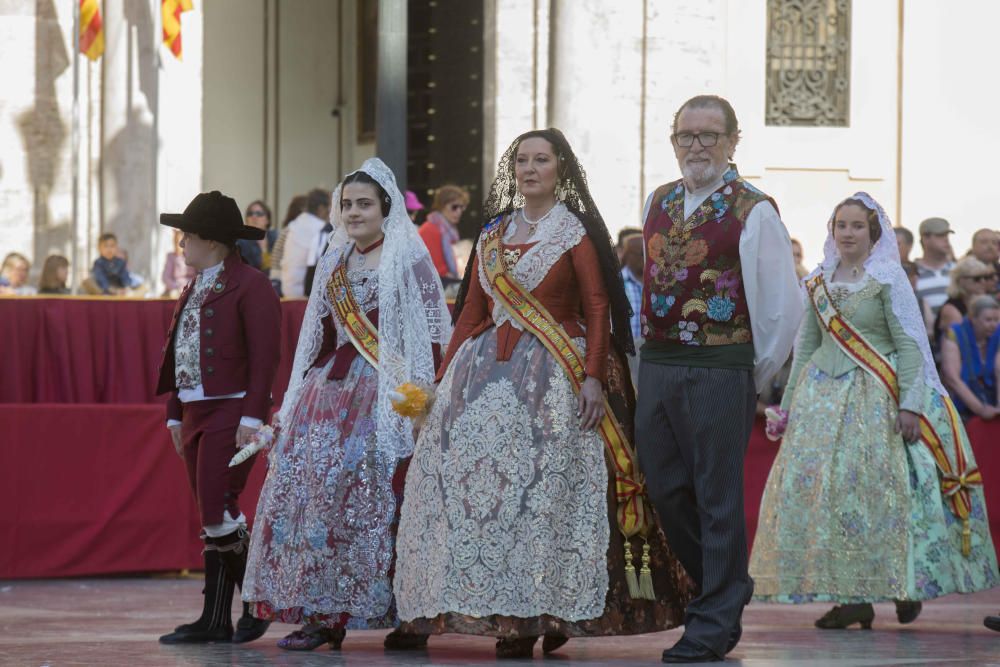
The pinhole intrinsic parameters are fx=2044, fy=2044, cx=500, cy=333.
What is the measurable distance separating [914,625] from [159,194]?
11.6 m

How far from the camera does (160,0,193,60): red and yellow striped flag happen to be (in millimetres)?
18812

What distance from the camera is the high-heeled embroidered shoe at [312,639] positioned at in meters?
7.39

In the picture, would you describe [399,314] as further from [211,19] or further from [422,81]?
[211,19]

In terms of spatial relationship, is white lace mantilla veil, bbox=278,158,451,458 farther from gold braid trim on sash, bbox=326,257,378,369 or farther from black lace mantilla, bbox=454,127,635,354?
black lace mantilla, bbox=454,127,635,354

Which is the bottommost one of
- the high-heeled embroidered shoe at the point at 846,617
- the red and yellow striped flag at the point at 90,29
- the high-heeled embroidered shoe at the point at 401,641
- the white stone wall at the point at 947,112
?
the high-heeled embroidered shoe at the point at 846,617

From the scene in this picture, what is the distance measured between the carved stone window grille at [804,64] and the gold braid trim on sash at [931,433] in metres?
9.52

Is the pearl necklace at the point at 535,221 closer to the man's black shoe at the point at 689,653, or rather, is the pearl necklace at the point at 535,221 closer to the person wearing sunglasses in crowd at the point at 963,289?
the man's black shoe at the point at 689,653

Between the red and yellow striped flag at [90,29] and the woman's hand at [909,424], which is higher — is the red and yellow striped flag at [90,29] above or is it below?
above

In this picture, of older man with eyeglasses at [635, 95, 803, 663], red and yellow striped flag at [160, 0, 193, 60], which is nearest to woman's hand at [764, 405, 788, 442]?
older man with eyeglasses at [635, 95, 803, 663]

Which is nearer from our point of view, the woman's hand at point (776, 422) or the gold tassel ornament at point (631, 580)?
the gold tassel ornament at point (631, 580)

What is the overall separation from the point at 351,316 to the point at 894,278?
2375 mm

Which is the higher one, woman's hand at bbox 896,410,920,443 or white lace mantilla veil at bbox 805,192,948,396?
white lace mantilla veil at bbox 805,192,948,396

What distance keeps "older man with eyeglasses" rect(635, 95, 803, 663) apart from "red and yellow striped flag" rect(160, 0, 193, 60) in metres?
12.6

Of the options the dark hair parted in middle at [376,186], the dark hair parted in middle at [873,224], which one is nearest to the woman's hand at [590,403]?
the dark hair parted in middle at [376,186]
